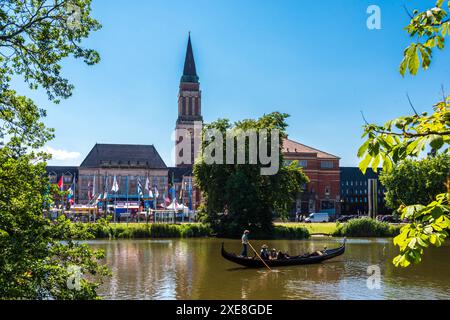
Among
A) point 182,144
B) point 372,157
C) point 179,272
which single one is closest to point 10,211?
point 372,157

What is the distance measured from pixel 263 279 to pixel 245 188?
29.2 meters

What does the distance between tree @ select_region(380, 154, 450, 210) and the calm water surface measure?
1345 inches

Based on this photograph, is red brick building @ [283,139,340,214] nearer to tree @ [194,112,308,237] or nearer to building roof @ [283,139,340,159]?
building roof @ [283,139,340,159]

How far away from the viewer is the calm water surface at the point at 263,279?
64.7 feet

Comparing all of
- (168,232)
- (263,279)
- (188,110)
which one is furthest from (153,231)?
(188,110)

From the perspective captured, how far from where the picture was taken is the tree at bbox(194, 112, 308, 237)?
52969 mm

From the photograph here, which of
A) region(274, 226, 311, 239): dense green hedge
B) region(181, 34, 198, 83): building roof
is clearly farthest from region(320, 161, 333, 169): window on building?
region(181, 34, 198, 83): building roof

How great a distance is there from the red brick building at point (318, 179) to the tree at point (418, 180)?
29293 millimetres

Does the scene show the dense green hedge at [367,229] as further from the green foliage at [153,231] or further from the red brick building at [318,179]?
the red brick building at [318,179]

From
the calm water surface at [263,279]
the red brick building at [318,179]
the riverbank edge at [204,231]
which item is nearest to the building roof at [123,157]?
the red brick building at [318,179]

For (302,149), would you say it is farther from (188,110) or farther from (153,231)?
(153,231)

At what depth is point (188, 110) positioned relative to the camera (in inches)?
5787

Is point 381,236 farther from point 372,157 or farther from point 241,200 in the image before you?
point 372,157

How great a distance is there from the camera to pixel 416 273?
25203mm
